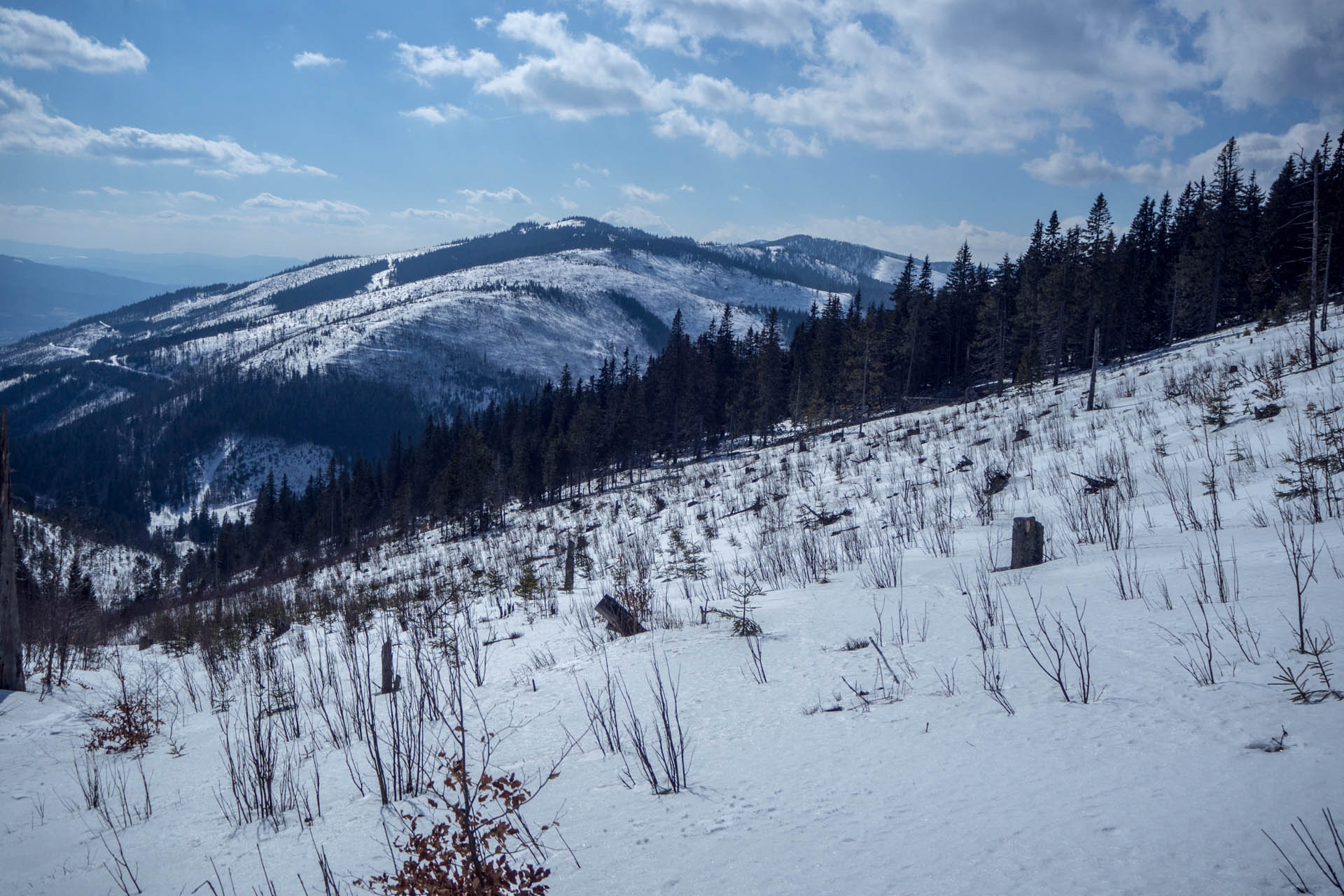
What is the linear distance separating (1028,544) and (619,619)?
420cm

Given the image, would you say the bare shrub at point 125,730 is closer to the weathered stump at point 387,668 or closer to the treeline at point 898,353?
the weathered stump at point 387,668

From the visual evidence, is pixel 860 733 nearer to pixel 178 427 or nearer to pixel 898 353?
pixel 898 353

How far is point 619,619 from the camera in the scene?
21.4ft

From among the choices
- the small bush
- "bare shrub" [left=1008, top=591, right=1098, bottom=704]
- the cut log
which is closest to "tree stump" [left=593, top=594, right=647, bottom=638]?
"bare shrub" [left=1008, top=591, right=1098, bottom=704]

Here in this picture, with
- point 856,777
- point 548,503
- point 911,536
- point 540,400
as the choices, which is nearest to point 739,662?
point 856,777

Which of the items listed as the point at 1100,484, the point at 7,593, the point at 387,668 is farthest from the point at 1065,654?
the point at 7,593

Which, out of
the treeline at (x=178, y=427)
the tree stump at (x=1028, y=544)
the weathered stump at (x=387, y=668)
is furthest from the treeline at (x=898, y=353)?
the treeline at (x=178, y=427)

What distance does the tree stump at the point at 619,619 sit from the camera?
20.9 feet

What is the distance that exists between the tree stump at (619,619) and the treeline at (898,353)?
3428 centimetres

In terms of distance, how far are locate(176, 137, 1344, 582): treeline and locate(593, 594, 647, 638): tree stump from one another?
34.3 metres

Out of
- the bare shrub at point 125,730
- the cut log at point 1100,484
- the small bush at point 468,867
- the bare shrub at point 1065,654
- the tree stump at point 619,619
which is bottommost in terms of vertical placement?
the bare shrub at point 125,730

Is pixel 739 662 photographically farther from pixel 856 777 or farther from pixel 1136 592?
pixel 1136 592

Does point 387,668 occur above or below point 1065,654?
below

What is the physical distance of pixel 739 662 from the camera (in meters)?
4.68
